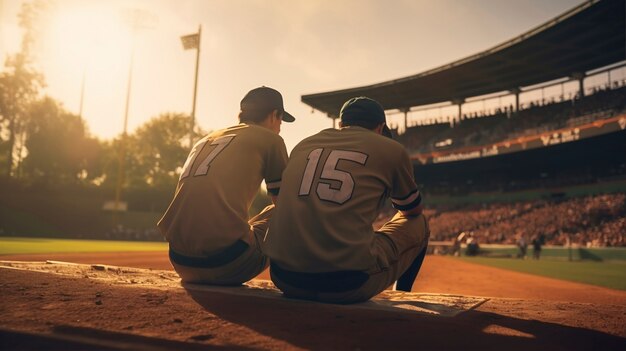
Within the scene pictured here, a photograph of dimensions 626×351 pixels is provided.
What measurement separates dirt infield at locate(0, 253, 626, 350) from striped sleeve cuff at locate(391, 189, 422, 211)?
2.06 feet

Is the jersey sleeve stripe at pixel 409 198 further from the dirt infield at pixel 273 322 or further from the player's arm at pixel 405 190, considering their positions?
the dirt infield at pixel 273 322

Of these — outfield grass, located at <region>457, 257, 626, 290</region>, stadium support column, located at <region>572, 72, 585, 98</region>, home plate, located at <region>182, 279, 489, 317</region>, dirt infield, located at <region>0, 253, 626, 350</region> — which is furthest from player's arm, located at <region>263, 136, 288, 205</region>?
stadium support column, located at <region>572, 72, 585, 98</region>

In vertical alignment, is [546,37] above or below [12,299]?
above

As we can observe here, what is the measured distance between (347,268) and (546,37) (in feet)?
87.8

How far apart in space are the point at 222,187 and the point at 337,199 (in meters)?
0.87

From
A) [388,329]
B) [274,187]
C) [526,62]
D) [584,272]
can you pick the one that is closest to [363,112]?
[274,187]

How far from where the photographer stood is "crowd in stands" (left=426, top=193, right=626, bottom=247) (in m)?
20.8

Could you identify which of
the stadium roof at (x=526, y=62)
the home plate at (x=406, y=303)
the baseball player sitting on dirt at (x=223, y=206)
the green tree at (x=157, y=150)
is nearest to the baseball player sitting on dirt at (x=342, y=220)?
the home plate at (x=406, y=303)

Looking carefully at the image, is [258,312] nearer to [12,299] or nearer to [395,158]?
[395,158]

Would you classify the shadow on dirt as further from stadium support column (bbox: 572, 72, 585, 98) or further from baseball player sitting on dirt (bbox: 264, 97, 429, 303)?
stadium support column (bbox: 572, 72, 585, 98)

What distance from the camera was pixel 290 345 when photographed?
5.29ft

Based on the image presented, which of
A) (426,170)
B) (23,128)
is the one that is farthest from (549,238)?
(23,128)

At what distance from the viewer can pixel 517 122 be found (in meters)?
30.5

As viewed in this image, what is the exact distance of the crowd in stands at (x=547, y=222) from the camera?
20.8 metres
